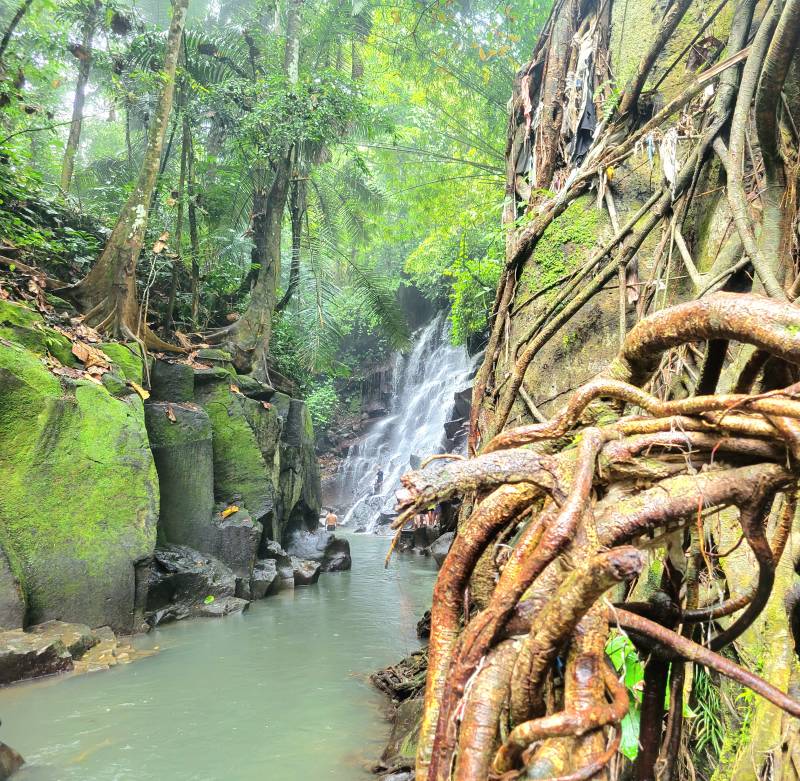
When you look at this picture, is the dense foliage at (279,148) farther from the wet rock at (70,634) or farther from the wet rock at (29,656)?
the wet rock at (29,656)

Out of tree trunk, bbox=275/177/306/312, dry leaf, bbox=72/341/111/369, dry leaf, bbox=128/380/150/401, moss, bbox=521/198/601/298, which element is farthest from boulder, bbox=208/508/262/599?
tree trunk, bbox=275/177/306/312

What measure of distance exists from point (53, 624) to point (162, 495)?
7.67 feet

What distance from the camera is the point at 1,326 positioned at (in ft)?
19.3

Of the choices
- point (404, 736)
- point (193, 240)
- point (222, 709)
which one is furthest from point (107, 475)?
point (193, 240)

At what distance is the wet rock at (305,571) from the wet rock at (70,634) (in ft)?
12.9

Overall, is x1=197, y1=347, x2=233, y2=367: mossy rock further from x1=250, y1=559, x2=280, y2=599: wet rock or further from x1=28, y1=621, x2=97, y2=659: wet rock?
x1=28, y1=621, x2=97, y2=659: wet rock

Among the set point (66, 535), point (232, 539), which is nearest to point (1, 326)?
point (66, 535)

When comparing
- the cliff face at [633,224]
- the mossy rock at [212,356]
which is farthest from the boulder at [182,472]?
the cliff face at [633,224]

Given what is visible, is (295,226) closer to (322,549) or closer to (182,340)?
(182,340)

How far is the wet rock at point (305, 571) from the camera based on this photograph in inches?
355

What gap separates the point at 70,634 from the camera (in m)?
5.11

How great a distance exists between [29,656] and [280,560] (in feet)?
15.8

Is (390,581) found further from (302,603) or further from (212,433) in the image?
(212,433)

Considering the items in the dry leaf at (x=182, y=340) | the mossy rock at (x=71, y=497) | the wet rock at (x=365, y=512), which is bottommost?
the wet rock at (x=365, y=512)
